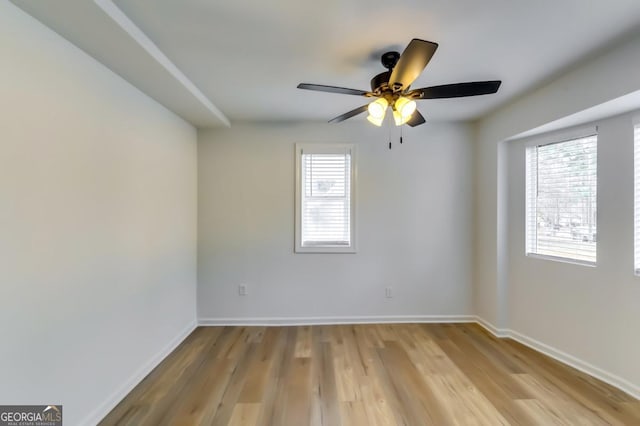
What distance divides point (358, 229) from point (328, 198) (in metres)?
0.54

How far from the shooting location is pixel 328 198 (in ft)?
11.2

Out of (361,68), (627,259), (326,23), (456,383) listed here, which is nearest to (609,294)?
(627,259)

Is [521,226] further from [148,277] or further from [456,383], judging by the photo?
[148,277]

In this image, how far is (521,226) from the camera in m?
2.94

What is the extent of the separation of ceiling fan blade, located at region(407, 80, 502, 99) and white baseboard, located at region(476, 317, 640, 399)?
2.47m

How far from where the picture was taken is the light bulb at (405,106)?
172 cm

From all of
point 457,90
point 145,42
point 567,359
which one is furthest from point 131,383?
point 567,359

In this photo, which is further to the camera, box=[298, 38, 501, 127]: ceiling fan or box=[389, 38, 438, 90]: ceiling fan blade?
box=[298, 38, 501, 127]: ceiling fan

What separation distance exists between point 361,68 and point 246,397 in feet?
8.70

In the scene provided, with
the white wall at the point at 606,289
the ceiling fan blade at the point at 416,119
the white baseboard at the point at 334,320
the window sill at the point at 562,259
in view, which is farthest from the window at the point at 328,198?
the white wall at the point at 606,289

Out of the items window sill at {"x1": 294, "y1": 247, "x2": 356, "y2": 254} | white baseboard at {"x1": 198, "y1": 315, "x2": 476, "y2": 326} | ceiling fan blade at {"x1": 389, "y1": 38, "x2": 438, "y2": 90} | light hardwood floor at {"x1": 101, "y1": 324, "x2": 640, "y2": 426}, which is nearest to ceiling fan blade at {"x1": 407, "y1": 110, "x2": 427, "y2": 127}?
ceiling fan blade at {"x1": 389, "y1": 38, "x2": 438, "y2": 90}

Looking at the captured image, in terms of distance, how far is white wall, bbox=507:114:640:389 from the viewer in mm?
2111

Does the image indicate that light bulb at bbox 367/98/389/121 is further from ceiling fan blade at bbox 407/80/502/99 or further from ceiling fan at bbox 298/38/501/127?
ceiling fan blade at bbox 407/80/502/99

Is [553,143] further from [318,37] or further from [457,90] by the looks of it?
[318,37]
